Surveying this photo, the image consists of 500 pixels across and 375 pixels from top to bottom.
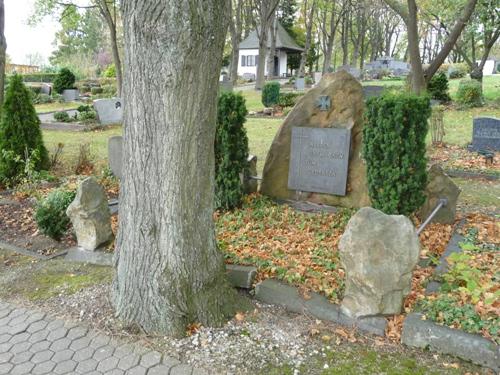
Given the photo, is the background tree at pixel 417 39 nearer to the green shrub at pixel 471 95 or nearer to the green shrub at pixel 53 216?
the green shrub at pixel 471 95

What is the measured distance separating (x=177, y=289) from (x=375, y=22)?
58.8 m

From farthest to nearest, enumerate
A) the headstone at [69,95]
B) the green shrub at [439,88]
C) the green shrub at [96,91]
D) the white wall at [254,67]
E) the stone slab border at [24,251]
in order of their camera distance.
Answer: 1. the white wall at [254,67]
2. the green shrub at [96,91]
3. the headstone at [69,95]
4. the green shrub at [439,88]
5. the stone slab border at [24,251]

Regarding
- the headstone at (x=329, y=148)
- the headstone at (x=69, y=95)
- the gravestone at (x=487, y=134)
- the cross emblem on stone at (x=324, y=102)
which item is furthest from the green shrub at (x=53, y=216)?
the headstone at (x=69, y=95)

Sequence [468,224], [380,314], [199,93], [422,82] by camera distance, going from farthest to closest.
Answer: [422,82] → [468,224] → [380,314] → [199,93]

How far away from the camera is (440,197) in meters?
6.20

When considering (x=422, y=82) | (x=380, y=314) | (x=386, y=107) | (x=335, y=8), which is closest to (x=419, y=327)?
(x=380, y=314)

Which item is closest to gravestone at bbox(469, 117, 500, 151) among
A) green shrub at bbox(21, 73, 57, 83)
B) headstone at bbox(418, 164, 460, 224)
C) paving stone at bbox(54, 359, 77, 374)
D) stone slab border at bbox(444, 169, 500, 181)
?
stone slab border at bbox(444, 169, 500, 181)

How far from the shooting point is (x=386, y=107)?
5582 millimetres

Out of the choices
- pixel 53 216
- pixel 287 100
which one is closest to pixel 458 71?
pixel 287 100

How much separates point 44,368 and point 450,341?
3003 mm

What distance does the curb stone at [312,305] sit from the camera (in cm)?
388

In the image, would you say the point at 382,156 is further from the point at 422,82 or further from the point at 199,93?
the point at 422,82

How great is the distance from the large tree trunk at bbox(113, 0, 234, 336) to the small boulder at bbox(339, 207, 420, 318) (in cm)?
111

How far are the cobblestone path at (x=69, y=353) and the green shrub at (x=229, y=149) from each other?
123 inches
